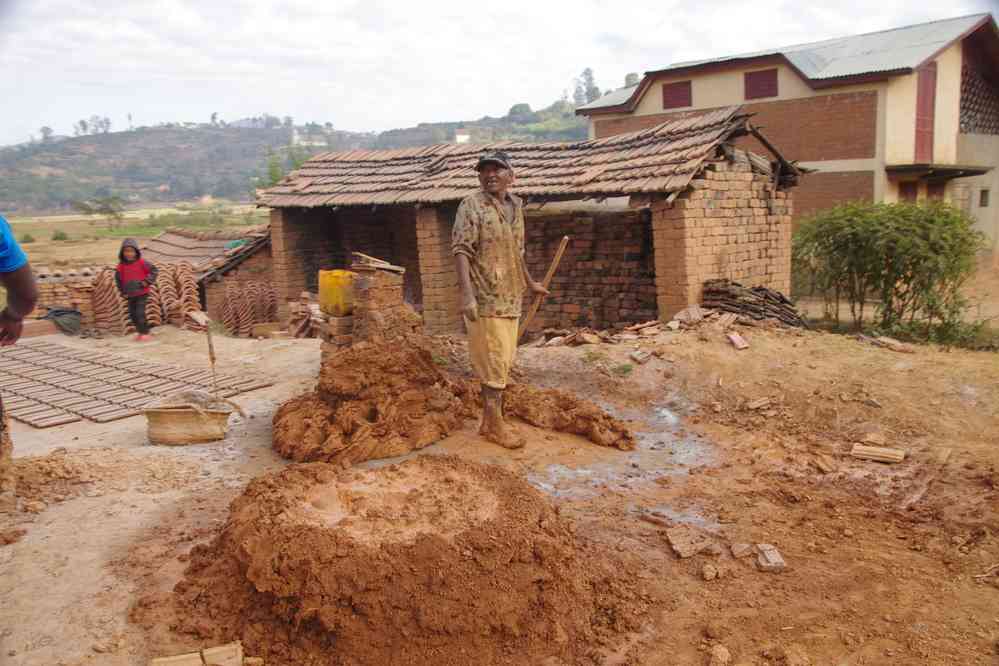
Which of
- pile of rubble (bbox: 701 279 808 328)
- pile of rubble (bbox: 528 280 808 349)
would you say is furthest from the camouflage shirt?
pile of rubble (bbox: 701 279 808 328)

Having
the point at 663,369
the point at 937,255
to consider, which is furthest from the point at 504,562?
the point at 937,255

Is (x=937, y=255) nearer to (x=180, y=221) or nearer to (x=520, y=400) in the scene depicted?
(x=520, y=400)

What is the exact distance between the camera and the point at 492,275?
17.6 feet

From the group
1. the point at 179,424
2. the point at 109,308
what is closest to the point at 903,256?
the point at 179,424

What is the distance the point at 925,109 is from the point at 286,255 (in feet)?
46.6

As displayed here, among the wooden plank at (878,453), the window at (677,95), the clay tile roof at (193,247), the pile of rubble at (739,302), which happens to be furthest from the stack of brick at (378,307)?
the window at (677,95)

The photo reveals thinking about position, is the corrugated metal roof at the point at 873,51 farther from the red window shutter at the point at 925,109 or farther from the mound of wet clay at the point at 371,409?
the mound of wet clay at the point at 371,409

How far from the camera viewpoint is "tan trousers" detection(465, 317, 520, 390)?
17.9 ft

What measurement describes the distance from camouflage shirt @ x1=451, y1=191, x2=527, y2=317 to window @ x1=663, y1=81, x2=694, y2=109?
615 inches

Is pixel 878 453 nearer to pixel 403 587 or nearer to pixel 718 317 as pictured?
pixel 718 317

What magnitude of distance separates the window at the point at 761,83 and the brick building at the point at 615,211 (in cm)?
788

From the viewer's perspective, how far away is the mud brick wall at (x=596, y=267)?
9891 mm

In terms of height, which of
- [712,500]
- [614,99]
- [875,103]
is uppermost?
[614,99]

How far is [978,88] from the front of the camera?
742 inches
